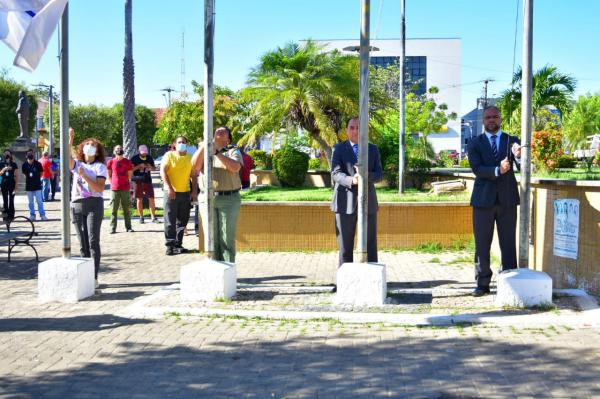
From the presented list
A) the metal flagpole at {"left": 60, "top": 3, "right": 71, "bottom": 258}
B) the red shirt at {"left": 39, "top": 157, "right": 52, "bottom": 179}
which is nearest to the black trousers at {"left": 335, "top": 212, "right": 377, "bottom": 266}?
the metal flagpole at {"left": 60, "top": 3, "right": 71, "bottom": 258}

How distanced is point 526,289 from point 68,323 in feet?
14.5

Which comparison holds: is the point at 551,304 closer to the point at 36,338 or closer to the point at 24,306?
the point at 36,338

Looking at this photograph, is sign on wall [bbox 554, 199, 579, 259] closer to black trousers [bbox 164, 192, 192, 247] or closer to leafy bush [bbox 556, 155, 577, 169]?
black trousers [bbox 164, 192, 192, 247]

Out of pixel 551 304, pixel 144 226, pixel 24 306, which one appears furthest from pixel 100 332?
pixel 144 226

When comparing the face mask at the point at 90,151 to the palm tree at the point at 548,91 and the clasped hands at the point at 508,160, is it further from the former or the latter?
the palm tree at the point at 548,91

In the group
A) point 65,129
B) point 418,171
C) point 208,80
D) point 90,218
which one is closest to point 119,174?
point 90,218

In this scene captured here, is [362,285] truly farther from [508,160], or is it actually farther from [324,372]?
[324,372]

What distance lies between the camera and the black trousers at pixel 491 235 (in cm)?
723

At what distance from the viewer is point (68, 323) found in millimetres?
6766

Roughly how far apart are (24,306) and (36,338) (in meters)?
1.50

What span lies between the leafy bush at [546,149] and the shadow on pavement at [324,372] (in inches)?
335

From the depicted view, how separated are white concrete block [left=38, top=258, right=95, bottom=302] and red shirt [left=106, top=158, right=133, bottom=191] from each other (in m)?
6.72

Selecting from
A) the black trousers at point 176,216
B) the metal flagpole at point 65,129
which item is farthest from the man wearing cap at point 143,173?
the metal flagpole at point 65,129

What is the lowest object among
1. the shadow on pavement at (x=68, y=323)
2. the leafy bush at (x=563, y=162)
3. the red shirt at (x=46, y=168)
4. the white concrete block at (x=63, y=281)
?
the shadow on pavement at (x=68, y=323)
